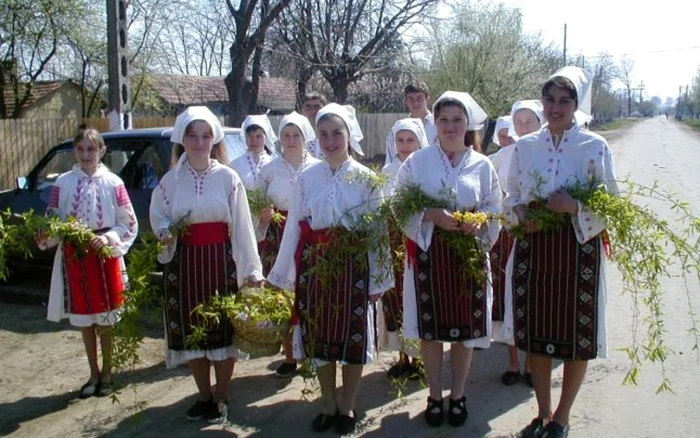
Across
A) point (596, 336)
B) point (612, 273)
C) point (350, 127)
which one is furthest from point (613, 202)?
point (612, 273)

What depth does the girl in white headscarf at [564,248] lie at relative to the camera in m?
3.45

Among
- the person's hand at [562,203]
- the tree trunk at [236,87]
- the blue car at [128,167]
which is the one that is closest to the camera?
the person's hand at [562,203]

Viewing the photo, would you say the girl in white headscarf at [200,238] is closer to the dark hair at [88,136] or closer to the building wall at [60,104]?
the dark hair at [88,136]

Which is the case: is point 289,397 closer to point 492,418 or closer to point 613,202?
point 492,418

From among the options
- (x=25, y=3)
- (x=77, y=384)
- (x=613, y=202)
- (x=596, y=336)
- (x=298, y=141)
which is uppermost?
(x=25, y=3)

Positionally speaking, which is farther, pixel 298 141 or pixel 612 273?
pixel 612 273

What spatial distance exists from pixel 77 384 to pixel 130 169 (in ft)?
7.99

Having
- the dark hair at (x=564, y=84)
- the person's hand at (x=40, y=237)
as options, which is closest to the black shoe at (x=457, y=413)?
the dark hair at (x=564, y=84)

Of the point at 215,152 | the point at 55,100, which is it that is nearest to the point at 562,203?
the point at 215,152

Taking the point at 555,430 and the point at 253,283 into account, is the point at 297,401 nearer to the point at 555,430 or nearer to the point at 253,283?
the point at 253,283

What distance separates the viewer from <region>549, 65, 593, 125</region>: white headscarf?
3512 mm

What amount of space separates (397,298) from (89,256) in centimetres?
213

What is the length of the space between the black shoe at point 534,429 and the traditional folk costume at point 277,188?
2122mm

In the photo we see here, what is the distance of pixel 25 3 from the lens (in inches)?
675
